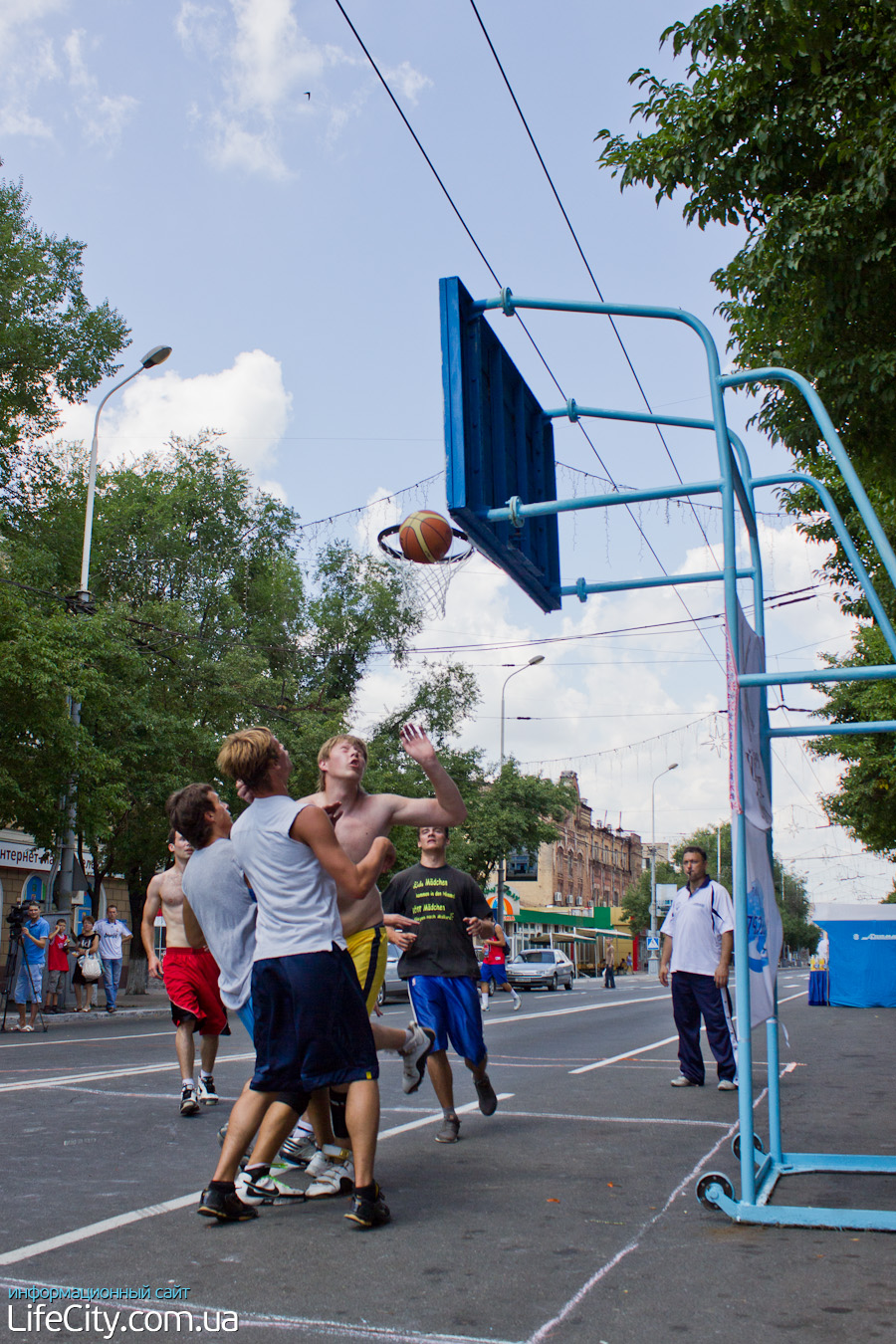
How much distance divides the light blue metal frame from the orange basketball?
1.57 metres

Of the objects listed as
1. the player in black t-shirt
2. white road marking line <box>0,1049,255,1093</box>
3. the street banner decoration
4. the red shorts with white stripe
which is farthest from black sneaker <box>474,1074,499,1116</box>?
white road marking line <box>0,1049,255,1093</box>

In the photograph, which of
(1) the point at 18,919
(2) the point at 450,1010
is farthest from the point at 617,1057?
(1) the point at 18,919

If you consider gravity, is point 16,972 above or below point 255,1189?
above

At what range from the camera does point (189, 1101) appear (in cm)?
706

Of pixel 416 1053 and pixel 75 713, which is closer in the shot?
pixel 416 1053

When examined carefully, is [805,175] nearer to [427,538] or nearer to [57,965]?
[427,538]

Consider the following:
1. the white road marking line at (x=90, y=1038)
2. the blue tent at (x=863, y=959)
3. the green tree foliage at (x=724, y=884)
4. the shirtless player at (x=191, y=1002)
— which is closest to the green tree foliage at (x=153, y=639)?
the white road marking line at (x=90, y=1038)

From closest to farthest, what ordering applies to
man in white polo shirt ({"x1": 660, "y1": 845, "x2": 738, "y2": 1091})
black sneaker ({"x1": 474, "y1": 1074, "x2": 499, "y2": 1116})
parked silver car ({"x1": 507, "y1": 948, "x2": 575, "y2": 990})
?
1. black sneaker ({"x1": 474, "y1": 1074, "x2": 499, "y2": 1116})
2. man in white polo shirt ({"x1": 660, "y1": 845, "x2": 738, "y2": 1091})
3. parked silver car ({"x1": 507, "y1": 948, "x2": 575, "y2": 990})

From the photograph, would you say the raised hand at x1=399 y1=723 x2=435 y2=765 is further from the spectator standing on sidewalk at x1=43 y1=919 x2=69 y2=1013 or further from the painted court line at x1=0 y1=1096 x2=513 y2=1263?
the spectator standing on sidewalk at x1=43 y1=919 x2=69 y2=1013

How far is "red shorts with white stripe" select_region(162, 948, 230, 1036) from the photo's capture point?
24.4 ft

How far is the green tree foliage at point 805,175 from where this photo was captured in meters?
9.00

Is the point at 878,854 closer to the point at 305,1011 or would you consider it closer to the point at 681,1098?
the point at 681,1098

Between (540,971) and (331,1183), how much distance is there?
109 feet

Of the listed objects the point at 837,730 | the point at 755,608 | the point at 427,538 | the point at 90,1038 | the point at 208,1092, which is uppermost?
the point at 427,538
